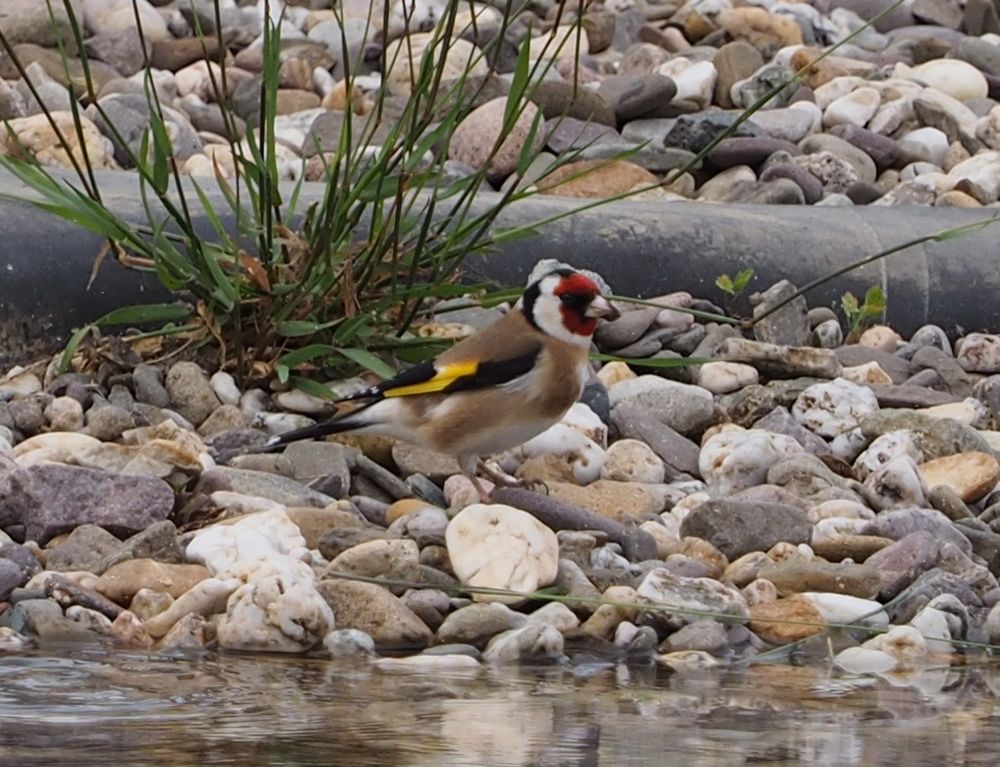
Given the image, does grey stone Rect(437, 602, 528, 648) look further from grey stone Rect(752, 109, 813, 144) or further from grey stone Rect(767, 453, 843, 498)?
grey stone Rect(752, 109, 813, 144)

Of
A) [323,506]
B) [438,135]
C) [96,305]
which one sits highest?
[438,135]

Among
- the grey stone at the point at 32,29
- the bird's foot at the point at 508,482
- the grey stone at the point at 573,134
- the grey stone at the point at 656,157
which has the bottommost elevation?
the bird's foot at the point at 508,482

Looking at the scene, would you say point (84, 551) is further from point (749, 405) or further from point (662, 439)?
point (749, 405)

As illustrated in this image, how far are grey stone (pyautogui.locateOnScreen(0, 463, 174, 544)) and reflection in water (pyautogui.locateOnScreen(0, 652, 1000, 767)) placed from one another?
2.36 feet

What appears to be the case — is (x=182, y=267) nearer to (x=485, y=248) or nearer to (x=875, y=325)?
(x=485, y=248)

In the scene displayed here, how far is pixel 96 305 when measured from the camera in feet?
18.4

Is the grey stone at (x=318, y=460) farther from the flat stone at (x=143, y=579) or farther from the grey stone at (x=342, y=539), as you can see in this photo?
the flat stone at (x=143, y=579)

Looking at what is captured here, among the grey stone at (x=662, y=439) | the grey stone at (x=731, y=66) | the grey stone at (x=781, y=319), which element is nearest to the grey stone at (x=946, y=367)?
the grey stone at (x=781, y=319)

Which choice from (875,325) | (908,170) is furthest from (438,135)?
(908,170)

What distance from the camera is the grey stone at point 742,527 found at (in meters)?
4.41

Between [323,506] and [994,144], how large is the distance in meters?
5.55

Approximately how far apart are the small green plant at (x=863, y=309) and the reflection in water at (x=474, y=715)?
2682 millimetres

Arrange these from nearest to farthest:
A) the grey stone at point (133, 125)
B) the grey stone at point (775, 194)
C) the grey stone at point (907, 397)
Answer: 1. the grey stone at point (907, 397)
2. the grey stone at point (775, 194)
3. the grey stone at point (133, 125)

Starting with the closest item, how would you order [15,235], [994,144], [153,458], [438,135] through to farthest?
[153,458]
[438,135]
[15,235]
[994,144]
